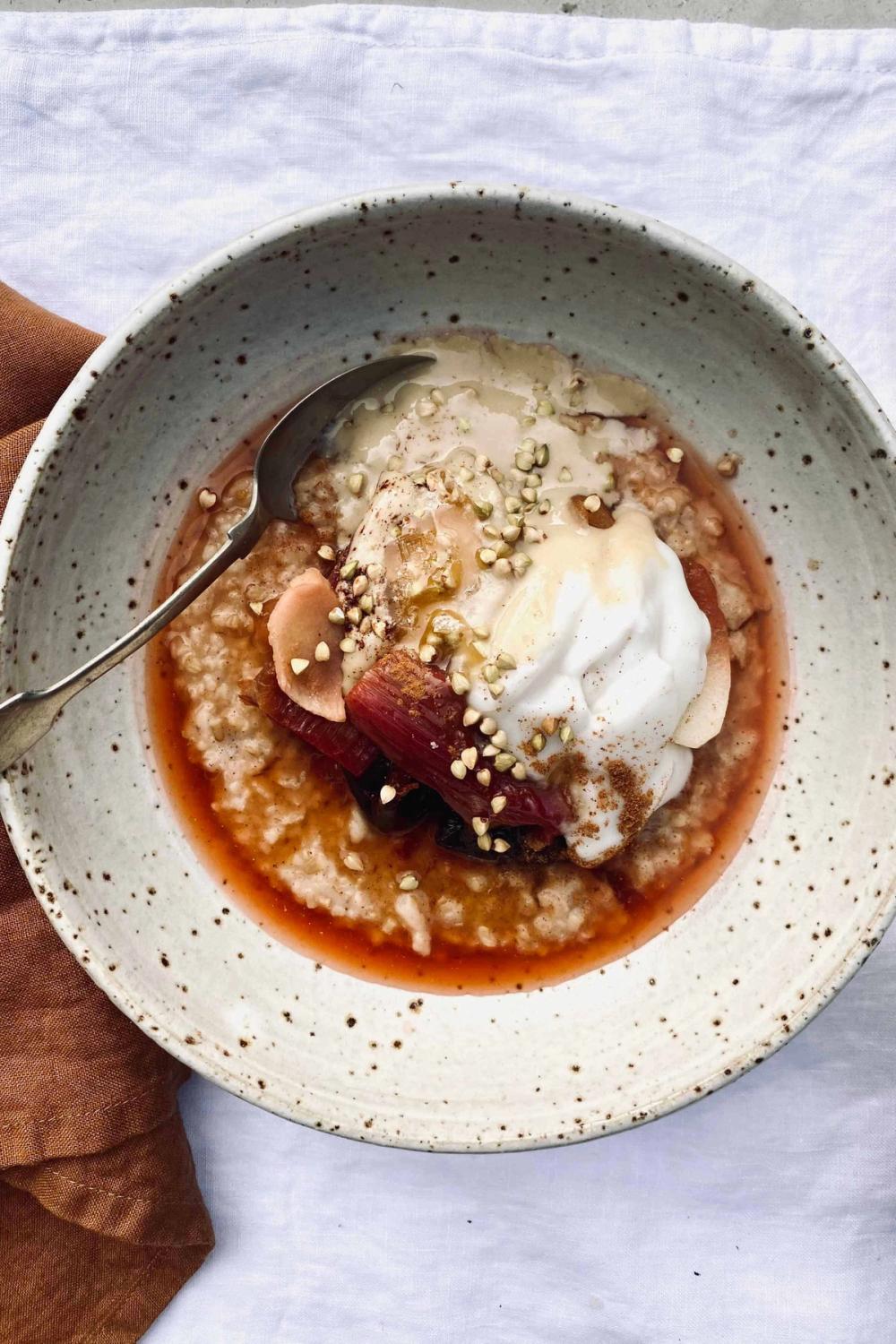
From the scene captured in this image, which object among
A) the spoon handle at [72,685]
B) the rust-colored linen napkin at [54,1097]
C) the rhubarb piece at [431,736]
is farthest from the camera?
the rust-colored linen napkin at [54,1097]

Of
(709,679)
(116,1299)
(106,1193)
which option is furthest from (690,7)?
(116,1299)

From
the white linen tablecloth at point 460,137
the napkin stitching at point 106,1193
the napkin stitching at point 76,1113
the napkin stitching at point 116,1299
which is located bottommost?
the napkin stitching at point 116,1299

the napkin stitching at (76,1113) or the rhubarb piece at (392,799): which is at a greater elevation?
the rhubarb piece at (392,799)

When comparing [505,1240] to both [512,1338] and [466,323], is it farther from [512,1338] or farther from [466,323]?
[466,323]

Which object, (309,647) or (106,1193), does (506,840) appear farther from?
(106,1193)

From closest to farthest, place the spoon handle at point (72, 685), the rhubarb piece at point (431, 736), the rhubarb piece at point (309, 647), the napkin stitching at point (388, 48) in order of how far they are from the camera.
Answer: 1. the spoon handle at point (72, 685)
2. the rhubarb piece at point (431, 736)
3. the rhubarb piece at point (309, 647)
4. the napkin stitching at point (388, 48)

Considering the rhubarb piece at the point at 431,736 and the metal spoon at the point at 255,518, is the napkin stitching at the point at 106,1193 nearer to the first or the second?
the metal spoon at the point at 255,518

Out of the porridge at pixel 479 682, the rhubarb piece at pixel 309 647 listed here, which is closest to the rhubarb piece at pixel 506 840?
the porridge at pixel 479 682
